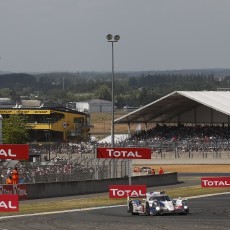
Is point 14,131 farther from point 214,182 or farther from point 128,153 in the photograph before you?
point 128,153

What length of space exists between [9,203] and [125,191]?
9374 mm

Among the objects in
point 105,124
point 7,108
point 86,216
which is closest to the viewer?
point 86,216

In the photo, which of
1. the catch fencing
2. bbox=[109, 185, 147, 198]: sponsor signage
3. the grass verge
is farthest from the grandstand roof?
bbox=[109, 185, 147, 198]: sponsor signage

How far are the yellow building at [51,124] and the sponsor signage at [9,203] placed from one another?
7052 centimetres

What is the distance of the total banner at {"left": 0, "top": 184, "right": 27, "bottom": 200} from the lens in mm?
39812

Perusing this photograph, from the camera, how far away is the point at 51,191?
44406 mm

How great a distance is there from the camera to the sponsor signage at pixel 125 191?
4222 cm

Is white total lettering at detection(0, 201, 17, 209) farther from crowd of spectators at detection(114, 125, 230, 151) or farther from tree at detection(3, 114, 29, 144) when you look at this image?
tree at detection(3, 114, 29, 144)

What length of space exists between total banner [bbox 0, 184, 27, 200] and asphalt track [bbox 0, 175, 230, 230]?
485 centimetres

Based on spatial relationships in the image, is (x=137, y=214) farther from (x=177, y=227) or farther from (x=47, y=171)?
(x=47, y=171)

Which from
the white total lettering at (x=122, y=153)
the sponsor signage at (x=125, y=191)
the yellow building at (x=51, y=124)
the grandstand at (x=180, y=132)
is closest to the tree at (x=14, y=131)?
the grandstand at (x=180, y=132)

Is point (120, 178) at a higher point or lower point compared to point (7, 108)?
lower

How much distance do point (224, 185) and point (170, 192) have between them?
15.5 feet

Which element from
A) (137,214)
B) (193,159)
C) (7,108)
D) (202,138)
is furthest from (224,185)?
(7,108)
